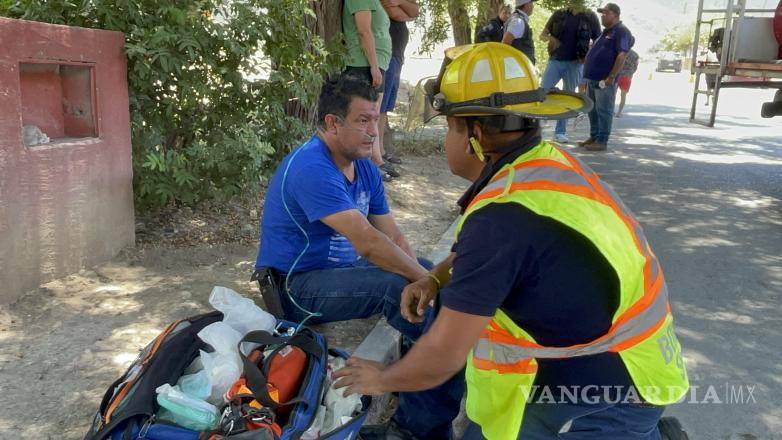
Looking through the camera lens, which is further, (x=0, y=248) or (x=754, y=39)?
(x=754, y=39)

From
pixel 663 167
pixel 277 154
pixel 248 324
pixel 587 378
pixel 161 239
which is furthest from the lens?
pixel 663 167

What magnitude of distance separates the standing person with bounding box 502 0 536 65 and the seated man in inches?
228

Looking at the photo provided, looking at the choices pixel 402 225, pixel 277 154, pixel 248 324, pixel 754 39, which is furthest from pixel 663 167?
pixel 248 324

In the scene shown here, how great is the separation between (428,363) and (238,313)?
3.40ft

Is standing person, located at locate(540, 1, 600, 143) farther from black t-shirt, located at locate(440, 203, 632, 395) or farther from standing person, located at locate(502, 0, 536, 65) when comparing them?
black t-shirt, located at locate(440, 203, 632, 395)

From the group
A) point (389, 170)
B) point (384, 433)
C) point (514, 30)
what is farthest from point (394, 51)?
point (384, 433)

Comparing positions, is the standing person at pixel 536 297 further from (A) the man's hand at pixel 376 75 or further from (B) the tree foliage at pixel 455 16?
(B) the tree foliage at pixel 455 16

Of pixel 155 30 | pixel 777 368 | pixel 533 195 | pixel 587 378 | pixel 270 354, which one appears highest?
pixel 155 30

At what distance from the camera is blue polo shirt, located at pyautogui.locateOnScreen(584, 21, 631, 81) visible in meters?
8.93

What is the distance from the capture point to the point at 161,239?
461cm

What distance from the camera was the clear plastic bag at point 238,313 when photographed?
2609 mm

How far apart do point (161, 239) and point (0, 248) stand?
1345mm

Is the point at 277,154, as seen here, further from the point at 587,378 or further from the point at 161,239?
the point at 587,378

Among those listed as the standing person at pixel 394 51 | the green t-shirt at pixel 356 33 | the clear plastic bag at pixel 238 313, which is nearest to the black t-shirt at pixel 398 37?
the standing person at pixel 394 51
